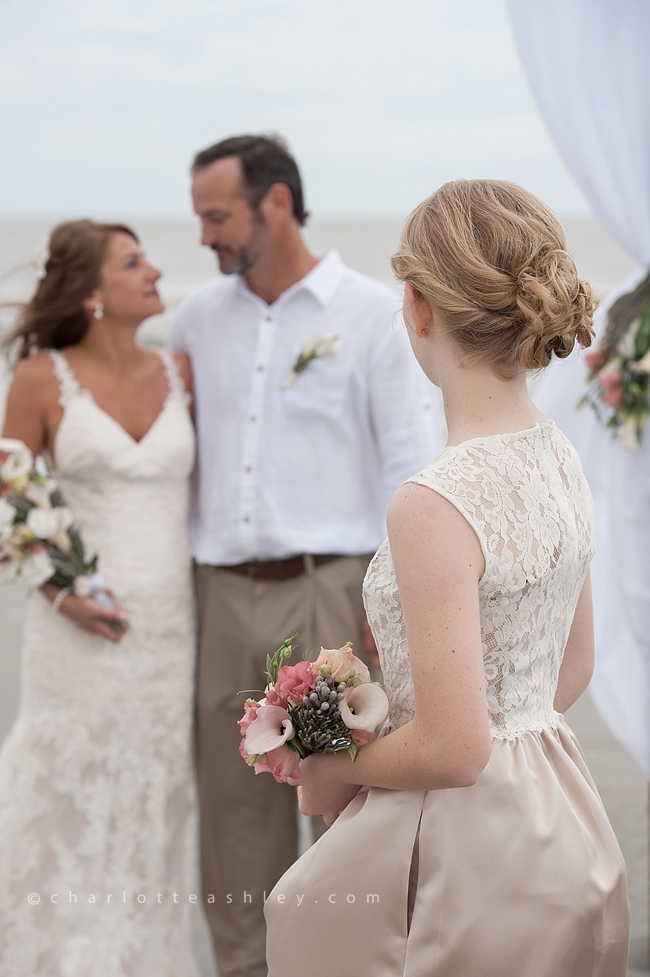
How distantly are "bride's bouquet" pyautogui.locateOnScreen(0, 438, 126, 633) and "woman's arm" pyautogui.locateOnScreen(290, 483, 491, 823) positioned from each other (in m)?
1.45

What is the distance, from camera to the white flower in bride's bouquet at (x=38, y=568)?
2324mm

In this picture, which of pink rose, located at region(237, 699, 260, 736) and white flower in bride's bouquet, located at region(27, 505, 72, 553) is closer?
pink rose, located at region(237, 699, 260, 736)

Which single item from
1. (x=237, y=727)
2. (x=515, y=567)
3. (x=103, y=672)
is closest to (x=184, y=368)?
(x=103, y=672)

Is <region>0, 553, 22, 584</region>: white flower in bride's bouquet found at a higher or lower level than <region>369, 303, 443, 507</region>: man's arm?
lower

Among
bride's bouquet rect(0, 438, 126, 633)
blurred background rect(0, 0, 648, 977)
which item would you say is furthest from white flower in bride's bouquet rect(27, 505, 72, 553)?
blurred background rect(0, 0, 648, 977)

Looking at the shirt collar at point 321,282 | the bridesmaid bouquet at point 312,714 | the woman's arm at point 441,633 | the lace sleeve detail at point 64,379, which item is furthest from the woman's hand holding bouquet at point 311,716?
the shirt collar at point 321,282

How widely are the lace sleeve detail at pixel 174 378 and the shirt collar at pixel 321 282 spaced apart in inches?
10.9

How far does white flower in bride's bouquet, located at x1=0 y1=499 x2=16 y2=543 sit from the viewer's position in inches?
91.5

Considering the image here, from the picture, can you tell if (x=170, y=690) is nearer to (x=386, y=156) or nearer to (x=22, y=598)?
(x=22, y=598)

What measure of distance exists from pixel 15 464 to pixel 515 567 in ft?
5.10

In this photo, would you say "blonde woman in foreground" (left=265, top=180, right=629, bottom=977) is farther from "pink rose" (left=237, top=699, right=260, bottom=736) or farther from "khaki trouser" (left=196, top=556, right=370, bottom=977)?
"khaki trouser" (left=196, top=556, right=370, bottom=977)

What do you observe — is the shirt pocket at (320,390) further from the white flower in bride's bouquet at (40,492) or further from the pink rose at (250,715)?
the pink rose at (250,715)

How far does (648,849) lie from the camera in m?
3.06

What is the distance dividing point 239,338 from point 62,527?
2.25ft
